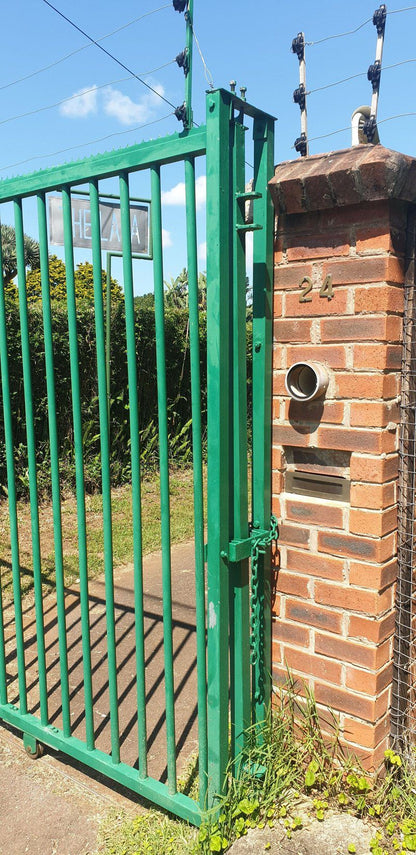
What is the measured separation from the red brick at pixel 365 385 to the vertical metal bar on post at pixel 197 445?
439 mm

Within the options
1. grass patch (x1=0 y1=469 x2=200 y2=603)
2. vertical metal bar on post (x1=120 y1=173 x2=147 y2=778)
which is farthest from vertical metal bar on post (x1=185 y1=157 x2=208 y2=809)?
grass patch (x1=0 y1=469 x2=200 y2=603)

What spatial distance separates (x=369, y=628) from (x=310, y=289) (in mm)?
1067

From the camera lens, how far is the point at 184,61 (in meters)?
1.92

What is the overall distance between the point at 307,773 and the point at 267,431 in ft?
3.58

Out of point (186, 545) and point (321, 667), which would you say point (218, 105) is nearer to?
point (321, 667)

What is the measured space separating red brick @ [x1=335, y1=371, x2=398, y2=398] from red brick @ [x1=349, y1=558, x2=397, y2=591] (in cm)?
52

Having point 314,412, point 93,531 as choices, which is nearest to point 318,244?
point 314,412

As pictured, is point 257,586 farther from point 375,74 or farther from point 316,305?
point 375,74

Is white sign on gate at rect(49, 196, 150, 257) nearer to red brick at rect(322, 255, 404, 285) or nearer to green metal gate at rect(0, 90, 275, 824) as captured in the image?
green metal gate at rect(0, 90, 275, 824)

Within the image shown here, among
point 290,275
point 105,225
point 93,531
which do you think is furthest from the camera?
point 93,531

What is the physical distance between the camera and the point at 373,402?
1.90m

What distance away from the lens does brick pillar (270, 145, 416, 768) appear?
187 cm

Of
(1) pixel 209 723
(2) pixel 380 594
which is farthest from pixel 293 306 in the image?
(1) pixel 209 723

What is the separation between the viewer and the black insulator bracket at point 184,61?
6.28 feet
